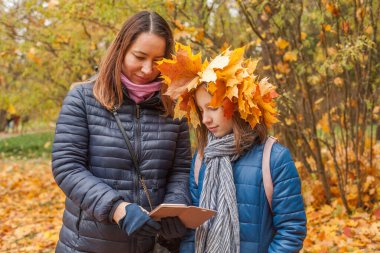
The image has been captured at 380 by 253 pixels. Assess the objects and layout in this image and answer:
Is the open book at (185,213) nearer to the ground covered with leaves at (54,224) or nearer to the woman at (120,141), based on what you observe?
the woman at (120,141)

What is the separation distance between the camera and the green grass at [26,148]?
56.7 ft

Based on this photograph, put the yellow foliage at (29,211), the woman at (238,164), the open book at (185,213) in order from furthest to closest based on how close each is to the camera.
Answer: the yellow foliage at (29,211), the woman at (238,164), the open book at (185,213)

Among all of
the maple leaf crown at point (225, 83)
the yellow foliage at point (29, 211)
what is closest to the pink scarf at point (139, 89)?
the maple leaf crown at point (225, 83)

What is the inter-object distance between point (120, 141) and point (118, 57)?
0.39 m

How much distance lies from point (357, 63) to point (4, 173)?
29.5 feet

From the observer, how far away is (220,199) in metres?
2.04

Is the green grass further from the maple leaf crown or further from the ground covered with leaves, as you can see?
the maple leaf crown

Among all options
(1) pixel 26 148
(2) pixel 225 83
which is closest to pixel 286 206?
(2) pixel 225 83

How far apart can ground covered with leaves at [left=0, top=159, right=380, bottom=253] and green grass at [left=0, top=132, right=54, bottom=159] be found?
24.8ft

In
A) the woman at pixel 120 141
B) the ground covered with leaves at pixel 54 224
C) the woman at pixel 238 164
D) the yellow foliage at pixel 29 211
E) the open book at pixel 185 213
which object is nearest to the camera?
the open book at pixel 185 213

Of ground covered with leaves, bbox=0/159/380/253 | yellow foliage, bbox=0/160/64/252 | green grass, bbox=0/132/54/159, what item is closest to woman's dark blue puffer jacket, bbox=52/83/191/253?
ground covered with leaves, bbox=0/159/380/253

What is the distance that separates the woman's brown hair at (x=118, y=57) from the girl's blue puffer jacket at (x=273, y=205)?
515mm

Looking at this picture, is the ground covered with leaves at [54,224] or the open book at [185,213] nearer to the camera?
the open book at [185,213]

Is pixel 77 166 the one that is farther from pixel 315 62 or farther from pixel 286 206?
pixel 315 62
